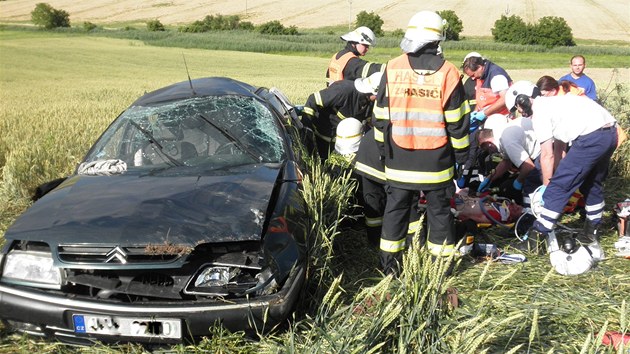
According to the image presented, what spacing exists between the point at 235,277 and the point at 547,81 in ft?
11.6

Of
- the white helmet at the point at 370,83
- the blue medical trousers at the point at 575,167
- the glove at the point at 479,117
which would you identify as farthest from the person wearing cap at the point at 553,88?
the glove at the point at 479,117

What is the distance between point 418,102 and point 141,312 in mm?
2184

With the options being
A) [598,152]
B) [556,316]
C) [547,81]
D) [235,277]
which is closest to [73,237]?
[235,277]

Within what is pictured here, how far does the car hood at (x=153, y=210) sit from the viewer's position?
298cm

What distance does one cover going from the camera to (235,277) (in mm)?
2977

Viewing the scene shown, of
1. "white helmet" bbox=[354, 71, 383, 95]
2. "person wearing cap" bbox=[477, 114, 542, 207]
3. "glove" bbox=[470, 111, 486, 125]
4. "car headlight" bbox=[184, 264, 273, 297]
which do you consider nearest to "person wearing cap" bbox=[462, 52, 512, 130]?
"glove" bbox=[470, 111, 486, 125]

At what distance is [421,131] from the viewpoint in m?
3.93

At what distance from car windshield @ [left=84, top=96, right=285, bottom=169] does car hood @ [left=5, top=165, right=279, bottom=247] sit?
0.30 metres

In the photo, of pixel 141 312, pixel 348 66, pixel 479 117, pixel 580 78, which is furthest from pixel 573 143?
pixel 580 78

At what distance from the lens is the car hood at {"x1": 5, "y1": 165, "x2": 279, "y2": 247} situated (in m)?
2.98

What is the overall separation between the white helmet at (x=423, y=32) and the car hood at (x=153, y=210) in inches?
48.5

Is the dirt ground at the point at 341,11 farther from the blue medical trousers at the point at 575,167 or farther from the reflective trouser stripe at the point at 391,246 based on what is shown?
the reflective trouser stripe at the point at 391,246

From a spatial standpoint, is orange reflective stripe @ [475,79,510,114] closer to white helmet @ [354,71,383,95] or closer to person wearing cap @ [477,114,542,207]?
person wearing cap @ [477,114,542,207]

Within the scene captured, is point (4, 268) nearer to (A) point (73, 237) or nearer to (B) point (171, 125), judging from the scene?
(A) point (73, 237)
